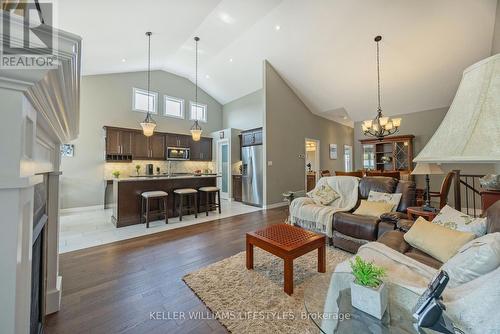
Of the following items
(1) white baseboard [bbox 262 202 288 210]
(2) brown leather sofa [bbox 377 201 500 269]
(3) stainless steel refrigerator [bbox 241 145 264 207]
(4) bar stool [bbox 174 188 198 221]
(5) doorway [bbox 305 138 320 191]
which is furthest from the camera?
(5) doorway [bbox 305 138 320 191]

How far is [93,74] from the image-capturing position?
5.46 metres

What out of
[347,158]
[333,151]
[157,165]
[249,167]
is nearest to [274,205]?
[249,167]

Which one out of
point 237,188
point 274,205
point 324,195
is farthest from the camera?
point 237,188

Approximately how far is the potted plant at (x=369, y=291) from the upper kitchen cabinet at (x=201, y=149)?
21.7 ft

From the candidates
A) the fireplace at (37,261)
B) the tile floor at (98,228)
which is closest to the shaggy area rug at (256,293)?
the fireplace at (37,261)

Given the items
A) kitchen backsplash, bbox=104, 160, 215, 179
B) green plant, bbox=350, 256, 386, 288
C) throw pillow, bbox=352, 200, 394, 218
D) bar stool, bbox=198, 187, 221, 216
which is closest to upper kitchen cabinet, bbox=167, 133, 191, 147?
kitchen backsplash, bbox=104, 160, 215, 179

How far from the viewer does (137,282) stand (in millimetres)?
2117

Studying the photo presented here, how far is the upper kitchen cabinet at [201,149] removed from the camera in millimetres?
7141

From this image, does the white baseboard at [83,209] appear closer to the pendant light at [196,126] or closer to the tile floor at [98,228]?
the tile floor at [98,228]

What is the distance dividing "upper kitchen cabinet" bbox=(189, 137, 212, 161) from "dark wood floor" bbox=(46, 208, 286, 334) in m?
3.93

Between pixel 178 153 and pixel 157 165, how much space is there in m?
0.74

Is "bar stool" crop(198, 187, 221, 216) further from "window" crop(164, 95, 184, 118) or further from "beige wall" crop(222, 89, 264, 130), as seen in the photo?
"window" crop(164, 95, 184, 118)

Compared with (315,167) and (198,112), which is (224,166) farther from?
(315,167)

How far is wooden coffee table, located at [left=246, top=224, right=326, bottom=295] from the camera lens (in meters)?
1.89
